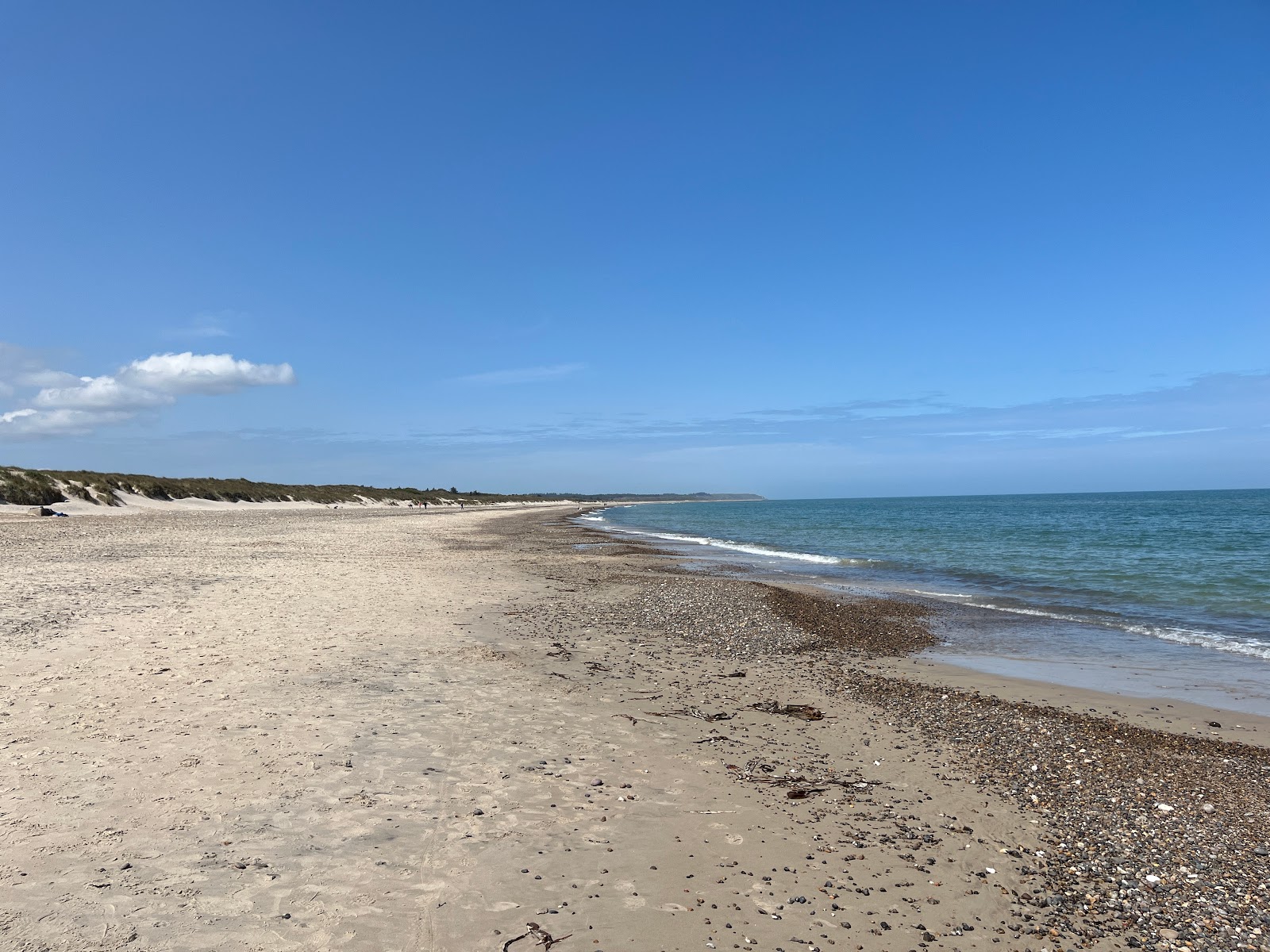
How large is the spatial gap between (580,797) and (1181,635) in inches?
598

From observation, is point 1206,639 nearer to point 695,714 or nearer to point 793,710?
point 793,710

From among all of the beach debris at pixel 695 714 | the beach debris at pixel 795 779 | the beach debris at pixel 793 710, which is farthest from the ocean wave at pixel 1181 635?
the beach debris at pixel 795 779

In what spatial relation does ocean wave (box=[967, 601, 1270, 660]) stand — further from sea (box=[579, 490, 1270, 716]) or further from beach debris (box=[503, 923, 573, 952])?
beach debris (box=[503, 923, 573, 952])

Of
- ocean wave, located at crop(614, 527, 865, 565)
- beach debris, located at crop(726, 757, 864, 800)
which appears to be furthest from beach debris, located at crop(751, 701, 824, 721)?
ocean wave, located at crop(614, 527, 865, 565)

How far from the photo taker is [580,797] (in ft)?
19.7

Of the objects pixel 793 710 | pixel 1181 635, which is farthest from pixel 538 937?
pixel 1181 635

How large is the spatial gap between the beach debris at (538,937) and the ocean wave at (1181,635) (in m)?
14.9

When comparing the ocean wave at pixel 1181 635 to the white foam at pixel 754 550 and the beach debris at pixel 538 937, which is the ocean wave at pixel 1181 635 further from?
the beach debris at pixel 538 937

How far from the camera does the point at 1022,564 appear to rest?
29766 mm

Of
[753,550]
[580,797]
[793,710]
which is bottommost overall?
[753,550]

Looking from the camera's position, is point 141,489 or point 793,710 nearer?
point 793,710

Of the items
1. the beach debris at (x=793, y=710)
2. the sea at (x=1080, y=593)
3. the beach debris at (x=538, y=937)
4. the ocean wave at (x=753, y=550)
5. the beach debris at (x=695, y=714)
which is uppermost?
the beach debris at (x=538, y=937)

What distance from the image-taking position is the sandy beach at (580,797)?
4309 millimetres

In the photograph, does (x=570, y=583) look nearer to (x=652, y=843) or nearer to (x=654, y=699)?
(x=654, y=699)
